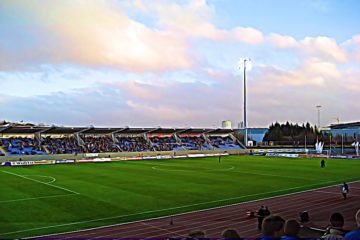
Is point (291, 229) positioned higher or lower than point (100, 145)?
lower

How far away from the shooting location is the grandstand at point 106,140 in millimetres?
55094

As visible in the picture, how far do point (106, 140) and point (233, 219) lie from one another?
5132 cm

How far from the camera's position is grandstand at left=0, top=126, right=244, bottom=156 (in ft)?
181

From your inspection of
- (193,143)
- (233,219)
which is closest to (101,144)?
(193,143)

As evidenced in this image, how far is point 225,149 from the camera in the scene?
71.5m

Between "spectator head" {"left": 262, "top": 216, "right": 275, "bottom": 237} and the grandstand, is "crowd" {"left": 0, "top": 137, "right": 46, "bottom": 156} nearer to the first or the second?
the grandstand

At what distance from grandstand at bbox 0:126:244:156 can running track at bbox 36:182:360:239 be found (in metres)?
41.0

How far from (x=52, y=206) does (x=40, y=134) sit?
43072 mm

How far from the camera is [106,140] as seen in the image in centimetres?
6475

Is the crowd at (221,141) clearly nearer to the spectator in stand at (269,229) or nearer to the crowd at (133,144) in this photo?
the crowd at (133,144)

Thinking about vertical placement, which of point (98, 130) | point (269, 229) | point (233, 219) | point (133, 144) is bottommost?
point (233, 219)

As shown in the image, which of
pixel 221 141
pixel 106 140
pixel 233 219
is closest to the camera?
pixel 233 219

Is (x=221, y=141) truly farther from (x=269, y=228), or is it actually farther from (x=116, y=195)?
(x=269, y=228)

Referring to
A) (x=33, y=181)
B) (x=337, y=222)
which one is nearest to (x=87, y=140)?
(x=33, y=181)
